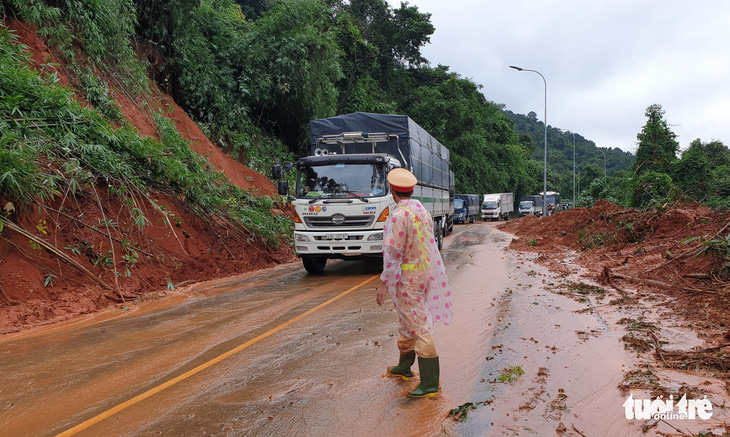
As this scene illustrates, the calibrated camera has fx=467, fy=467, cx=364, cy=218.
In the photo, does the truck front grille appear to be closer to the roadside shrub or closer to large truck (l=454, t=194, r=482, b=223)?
the roadside shrub

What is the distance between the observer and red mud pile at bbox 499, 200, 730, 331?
6.80 m

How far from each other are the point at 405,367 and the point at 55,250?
254 inches

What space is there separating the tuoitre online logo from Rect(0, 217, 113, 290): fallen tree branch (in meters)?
7.83

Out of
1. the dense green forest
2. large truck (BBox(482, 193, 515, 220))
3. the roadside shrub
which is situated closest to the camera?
the dense green forest

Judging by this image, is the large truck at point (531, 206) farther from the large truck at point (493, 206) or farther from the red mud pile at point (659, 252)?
the red mud pile at point (659, 252)

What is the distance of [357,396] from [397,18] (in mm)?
39690

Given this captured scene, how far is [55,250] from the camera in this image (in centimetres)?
764

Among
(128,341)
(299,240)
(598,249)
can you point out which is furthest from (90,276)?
(598,249)

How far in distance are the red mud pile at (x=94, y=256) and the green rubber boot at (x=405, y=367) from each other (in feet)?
17.1

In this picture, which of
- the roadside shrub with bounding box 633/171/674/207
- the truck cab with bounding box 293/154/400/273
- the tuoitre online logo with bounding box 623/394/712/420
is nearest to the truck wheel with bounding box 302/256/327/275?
the truck cab with bounding box 293/154/400/273

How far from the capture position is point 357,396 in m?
3.95

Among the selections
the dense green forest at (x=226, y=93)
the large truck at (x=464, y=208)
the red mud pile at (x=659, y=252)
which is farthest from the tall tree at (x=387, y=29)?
the red mud pile at (x=659, y=252)

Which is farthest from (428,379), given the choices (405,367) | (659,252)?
(659,252)

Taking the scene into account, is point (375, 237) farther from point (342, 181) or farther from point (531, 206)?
point (531, 206)
